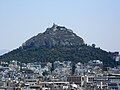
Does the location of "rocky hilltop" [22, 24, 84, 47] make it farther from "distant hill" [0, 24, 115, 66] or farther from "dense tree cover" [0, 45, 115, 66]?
"dense tree cover" [0, 45, 115, 66]

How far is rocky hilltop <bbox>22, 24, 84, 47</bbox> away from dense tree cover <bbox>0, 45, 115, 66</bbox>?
137 inches

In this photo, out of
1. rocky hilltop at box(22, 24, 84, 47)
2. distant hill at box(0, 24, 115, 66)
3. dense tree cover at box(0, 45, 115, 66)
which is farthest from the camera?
rocky hilltop at box(22, 24, 84, 47)

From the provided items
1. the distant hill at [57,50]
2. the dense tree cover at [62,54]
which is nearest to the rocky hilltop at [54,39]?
the distant hill at [57,50]

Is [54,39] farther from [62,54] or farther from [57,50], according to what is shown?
[57,50]

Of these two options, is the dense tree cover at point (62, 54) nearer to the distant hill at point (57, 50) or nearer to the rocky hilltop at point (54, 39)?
the distant hill at point (57, 50)

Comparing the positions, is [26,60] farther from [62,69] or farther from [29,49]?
[62,69]

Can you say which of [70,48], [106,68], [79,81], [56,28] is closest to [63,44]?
[70,48]

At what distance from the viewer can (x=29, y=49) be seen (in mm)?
144250

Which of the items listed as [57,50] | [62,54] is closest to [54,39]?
[62,54]

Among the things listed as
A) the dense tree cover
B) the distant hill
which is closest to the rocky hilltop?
the distant hill

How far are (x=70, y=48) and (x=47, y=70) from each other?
23.6 metres

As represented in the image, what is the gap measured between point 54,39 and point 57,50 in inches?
468

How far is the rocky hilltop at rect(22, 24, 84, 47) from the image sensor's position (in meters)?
150

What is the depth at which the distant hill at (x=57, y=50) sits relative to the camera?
138 meters
